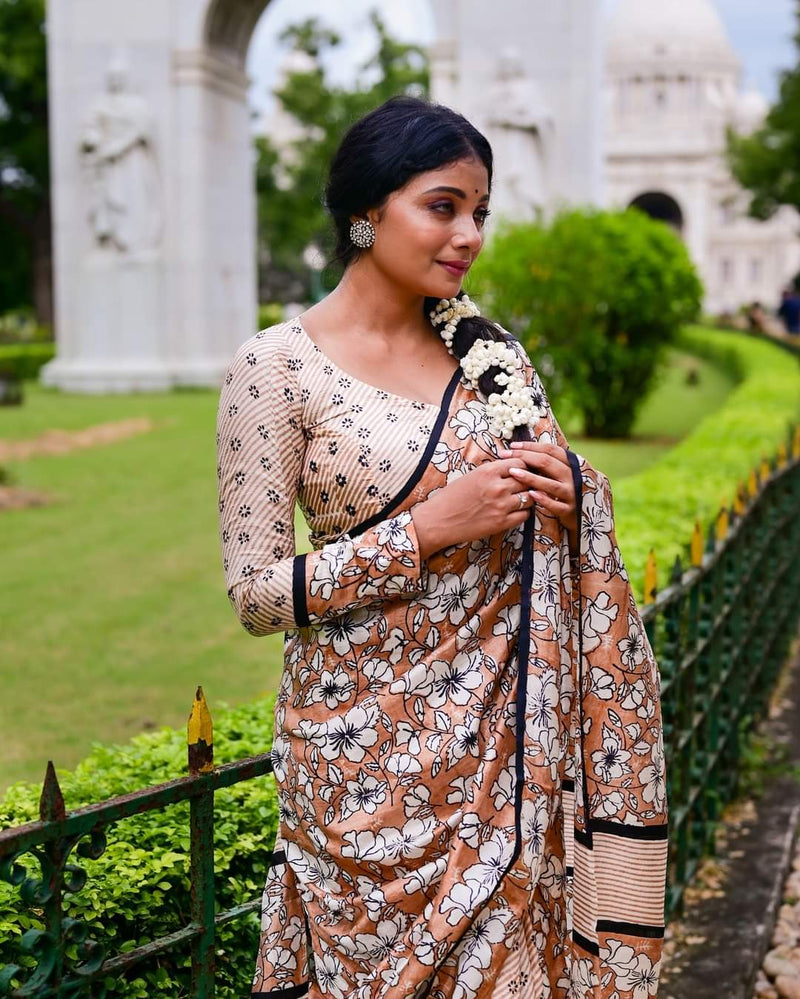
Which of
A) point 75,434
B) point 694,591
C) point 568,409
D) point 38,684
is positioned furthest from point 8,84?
point 694,591

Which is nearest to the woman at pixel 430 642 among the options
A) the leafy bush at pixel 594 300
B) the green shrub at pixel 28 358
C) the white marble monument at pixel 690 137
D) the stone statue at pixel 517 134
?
the leafy bush at pixel 594 300

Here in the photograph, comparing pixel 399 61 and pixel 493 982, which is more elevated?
pixel 399 61

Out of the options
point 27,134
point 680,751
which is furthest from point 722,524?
point 27,134

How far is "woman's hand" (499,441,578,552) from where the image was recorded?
1.91m

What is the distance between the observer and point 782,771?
5258 mm

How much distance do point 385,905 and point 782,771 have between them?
3751 mm

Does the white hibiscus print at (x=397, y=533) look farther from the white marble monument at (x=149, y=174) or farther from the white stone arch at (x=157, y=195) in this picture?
the white stone arch at (x=157, y=195)

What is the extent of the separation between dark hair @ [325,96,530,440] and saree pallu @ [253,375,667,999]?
0.75 feet

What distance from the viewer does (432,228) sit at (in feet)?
6.39

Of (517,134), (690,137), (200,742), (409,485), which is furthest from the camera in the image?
(690,137)

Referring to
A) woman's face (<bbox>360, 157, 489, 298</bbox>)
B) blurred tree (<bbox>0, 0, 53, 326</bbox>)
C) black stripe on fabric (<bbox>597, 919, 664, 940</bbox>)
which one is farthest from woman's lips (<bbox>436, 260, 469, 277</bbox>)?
blurred tree (<bbox>0, 0, 53, 326</bbox>)

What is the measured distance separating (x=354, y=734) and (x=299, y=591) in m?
0.22

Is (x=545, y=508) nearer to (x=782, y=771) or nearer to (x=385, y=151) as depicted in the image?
(x=385, y=151)

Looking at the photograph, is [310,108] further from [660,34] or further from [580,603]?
[660,34]
